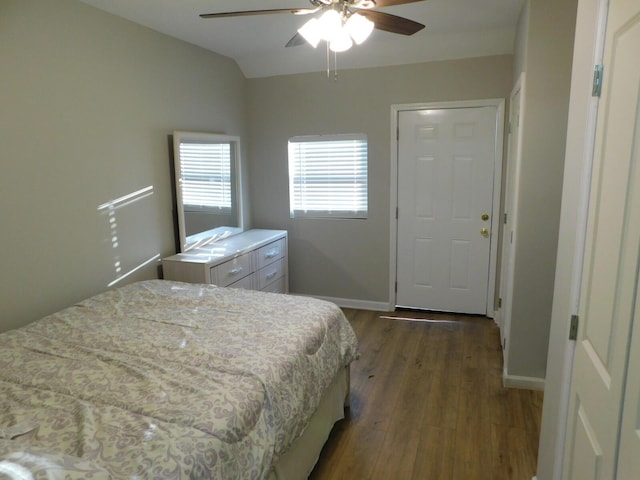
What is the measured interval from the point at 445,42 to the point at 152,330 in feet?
10.6

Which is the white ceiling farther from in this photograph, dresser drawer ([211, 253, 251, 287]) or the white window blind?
dresser drawer ([211, 253, 251, 287])

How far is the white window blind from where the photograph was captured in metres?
3.54

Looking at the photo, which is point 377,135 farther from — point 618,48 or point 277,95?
point 618,48

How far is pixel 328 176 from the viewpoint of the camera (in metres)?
4.45

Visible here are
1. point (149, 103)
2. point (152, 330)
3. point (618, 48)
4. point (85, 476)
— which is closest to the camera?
point (85, 476)

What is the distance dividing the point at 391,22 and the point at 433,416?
7.45ft

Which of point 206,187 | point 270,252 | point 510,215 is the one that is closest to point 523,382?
point 510,215

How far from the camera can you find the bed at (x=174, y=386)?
1.29 m

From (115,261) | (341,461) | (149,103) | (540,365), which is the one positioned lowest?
(341,461)

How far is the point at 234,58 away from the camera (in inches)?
168

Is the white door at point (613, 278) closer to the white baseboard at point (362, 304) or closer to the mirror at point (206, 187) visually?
the mirror at point (206, 187)

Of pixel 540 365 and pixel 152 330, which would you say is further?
pixel 540 365

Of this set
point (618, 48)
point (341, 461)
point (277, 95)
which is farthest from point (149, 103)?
point (618, 48)

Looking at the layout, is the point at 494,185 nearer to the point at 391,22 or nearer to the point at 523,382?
the point at 523,382
